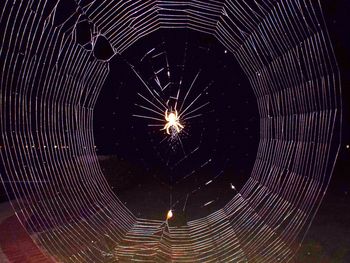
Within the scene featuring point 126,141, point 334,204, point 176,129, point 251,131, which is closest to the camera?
point 176,129

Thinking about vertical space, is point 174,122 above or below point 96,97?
above

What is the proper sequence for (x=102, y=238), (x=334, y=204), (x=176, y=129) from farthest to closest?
(x=334, y=204) < (x=176, y=129) < (x=102, y=238)

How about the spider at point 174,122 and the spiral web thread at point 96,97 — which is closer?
the spiral web thread at point 96,97

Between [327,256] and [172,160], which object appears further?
[172,160]

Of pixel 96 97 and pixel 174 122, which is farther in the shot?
pixel 174 122

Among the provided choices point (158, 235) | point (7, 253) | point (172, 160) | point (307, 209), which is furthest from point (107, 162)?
point (172, 160)

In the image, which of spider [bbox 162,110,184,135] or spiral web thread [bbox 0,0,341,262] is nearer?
spiral web thread [bbox 0,0,341,262]

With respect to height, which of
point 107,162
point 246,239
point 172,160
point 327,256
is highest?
point 172,160

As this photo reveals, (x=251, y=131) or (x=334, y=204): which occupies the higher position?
(x=251, y=131)

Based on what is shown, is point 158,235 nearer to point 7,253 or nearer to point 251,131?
point 7,253

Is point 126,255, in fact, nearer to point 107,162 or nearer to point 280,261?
point 280,261
